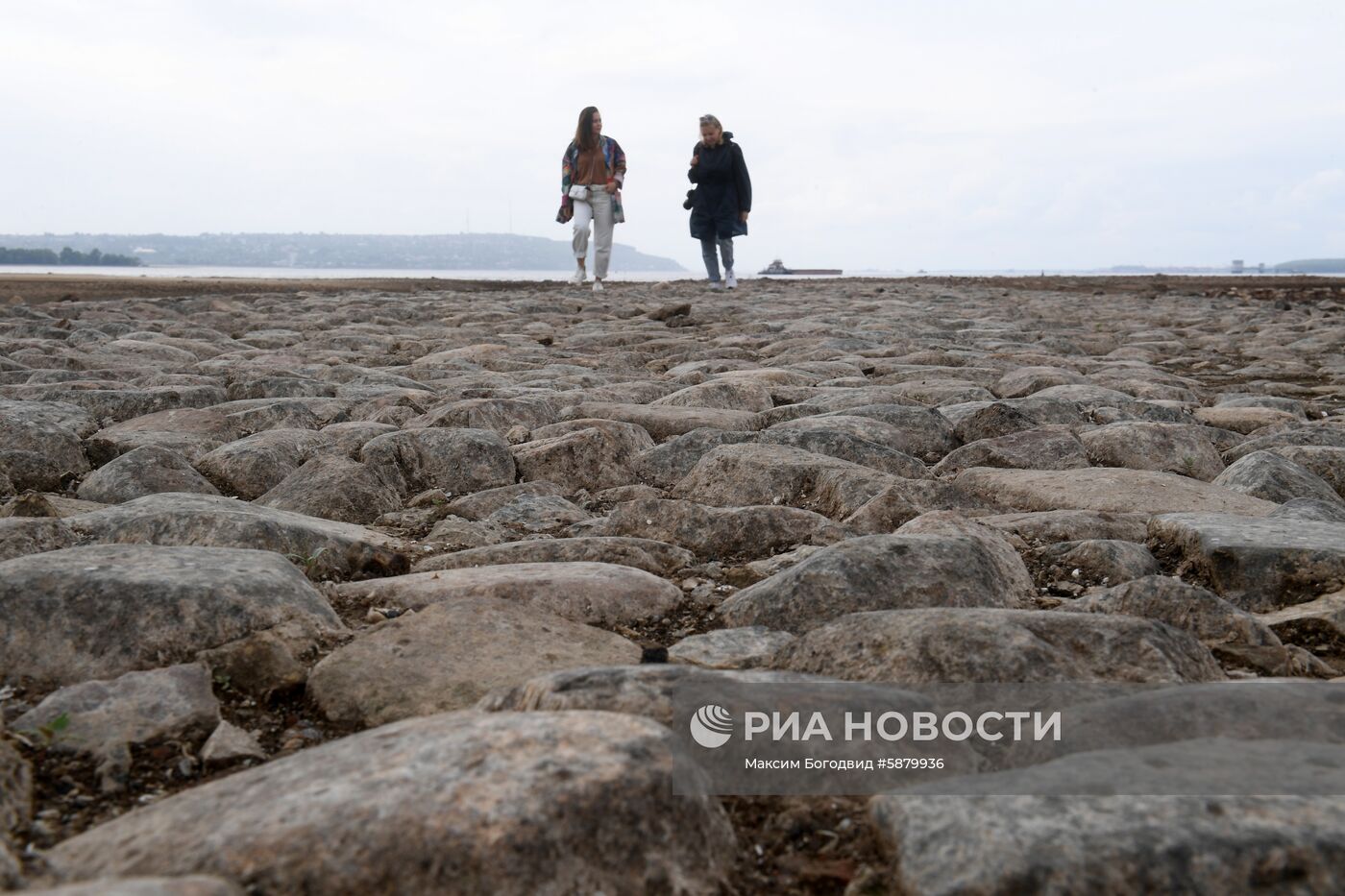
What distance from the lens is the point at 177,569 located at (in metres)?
1.98

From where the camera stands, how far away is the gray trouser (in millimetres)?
13500

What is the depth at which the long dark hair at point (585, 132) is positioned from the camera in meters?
11.6

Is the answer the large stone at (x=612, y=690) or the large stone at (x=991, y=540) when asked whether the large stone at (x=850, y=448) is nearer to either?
the large stone at (x=991, y=540)

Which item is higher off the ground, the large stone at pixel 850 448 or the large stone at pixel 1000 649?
the large stone at pixel 850 448

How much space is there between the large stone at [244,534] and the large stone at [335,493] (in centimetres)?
33

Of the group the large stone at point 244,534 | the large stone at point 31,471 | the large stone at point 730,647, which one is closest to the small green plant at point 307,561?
the large stone at point 244,534

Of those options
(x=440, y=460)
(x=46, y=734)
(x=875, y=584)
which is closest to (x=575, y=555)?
(x=875, y=584)

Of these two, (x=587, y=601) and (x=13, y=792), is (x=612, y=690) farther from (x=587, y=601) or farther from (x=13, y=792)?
A: (x=13, y=792)

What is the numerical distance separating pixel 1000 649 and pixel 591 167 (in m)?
11.1

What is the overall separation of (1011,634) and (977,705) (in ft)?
0.62

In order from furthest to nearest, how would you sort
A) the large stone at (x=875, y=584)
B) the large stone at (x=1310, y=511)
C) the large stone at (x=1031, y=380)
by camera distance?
the large stone at (x=1031, y=380) → the large stone at (x=1310, y=511) → the large stone at (x=875, y=584)

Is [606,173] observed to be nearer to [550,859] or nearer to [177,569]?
[177,569]

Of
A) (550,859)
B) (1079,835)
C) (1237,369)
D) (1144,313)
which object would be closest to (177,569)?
(550,859)

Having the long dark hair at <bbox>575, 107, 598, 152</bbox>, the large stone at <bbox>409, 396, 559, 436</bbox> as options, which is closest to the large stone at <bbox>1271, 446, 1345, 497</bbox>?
the large stone at <bbox>409, 396, 559, 436</bbox>
